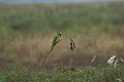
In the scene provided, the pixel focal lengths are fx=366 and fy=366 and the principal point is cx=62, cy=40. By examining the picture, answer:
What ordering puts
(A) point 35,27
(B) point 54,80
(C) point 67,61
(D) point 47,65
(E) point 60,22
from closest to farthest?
(B) point 54,80 < (D) point 47,65 < (C) point 67,61 < (A) point 35,27 < (E) point 60,22

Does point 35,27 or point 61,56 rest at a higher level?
point 35,27

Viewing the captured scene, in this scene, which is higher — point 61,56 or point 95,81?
point 61,56

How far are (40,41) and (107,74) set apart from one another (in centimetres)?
559

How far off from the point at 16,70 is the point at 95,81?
89 centimetres

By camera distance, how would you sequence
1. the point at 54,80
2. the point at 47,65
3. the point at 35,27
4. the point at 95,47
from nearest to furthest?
the point at 54,80, the point at 47,65, the point at 95,47, the point at 35,27

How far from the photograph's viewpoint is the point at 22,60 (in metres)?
8.70

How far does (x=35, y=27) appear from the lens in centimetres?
1515

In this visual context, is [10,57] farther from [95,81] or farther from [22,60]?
[95,81]

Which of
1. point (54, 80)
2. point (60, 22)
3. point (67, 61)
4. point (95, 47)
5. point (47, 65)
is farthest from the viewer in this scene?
point (60, 22)

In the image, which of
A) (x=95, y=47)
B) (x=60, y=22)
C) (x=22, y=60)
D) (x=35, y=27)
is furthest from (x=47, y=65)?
(x=60, y=22)

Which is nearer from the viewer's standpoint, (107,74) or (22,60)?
(107,74)

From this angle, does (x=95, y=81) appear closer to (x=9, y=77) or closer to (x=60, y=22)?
(x=9, y=77)

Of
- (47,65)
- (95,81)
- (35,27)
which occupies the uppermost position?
(35,27)

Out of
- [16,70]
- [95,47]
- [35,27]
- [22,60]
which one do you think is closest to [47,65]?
[22,60]
